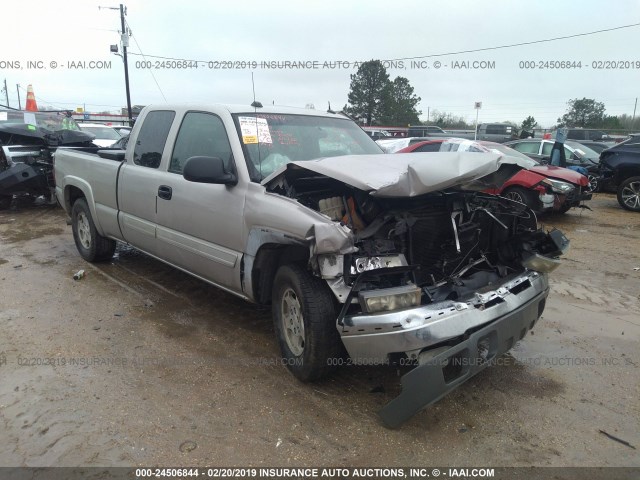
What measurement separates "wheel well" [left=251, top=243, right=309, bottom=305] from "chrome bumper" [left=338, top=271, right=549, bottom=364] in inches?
26.3

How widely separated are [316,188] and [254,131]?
74 centimetres

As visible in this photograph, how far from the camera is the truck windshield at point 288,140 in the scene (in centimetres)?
368

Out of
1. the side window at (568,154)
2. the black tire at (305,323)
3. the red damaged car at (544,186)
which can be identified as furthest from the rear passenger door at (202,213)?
the side window at (568,154)

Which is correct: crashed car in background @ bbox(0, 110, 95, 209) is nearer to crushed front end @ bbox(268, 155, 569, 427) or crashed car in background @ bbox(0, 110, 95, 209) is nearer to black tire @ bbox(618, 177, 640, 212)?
crushed front end @ bbox(268, 155, 569, 427)

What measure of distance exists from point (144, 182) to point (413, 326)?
Answer: 308 cm

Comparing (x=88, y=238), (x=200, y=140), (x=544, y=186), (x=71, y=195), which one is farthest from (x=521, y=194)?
(x=71, y=195)

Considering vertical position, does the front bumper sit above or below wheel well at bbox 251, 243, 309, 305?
below

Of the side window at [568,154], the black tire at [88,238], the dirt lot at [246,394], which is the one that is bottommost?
the dirt lot at [246,394]

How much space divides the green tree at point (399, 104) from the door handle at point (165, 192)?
138ft

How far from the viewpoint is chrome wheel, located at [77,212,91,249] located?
593 centimetres

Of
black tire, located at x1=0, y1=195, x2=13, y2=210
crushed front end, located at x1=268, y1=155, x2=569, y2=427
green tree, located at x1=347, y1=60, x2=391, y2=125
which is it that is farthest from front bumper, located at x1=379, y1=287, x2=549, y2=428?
green tree, located at x1=347, y1=60, x2=391, y2=125

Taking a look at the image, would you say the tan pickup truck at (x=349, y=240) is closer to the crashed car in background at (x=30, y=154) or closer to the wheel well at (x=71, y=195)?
the wheel well at (x=71, y=195)

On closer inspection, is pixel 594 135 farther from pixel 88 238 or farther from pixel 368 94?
pixel 88 238

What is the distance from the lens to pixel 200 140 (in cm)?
409
